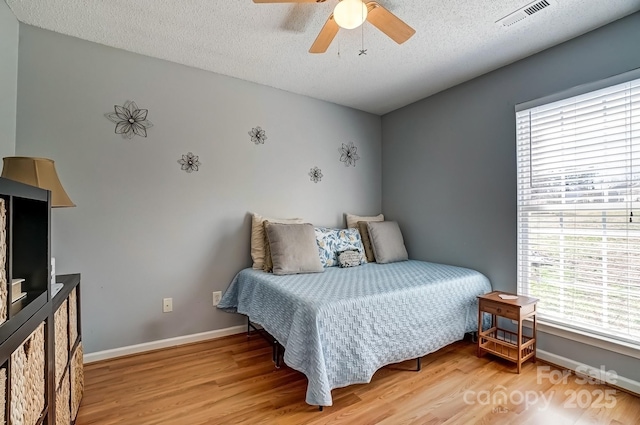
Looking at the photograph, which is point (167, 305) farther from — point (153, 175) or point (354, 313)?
point (354, 313)

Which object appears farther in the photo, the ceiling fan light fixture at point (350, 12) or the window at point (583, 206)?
the window at point (583, 206)

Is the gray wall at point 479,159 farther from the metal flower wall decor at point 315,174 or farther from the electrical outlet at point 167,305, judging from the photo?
the electrical outlet at point 167,305

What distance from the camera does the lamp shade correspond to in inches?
59.0

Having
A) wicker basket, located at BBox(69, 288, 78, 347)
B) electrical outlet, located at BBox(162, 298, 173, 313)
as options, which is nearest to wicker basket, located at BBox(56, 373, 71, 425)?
wicker basket, located at BBox(69, 288, 78, 347)

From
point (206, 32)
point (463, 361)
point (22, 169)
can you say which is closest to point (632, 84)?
point (463, 361)

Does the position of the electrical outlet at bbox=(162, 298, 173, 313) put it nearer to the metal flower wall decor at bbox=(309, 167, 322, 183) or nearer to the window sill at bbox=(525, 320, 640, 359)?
the metal flower wall decor at bbox=(309, 167, 322, 183)

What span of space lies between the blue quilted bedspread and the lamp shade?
138 cm

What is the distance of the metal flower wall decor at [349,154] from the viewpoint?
3465 millimetres

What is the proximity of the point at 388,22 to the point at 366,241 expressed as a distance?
2.11m

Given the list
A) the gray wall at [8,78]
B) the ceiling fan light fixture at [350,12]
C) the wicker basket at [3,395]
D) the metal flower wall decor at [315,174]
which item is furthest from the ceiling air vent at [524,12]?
the gray wall at [8,78]

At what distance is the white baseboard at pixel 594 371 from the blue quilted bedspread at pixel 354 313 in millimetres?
507

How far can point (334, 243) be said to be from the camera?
9.77 ft

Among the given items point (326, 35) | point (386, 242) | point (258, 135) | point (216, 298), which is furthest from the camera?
point (386, 242)

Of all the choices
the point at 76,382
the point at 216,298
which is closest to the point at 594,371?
the point at 216,298
